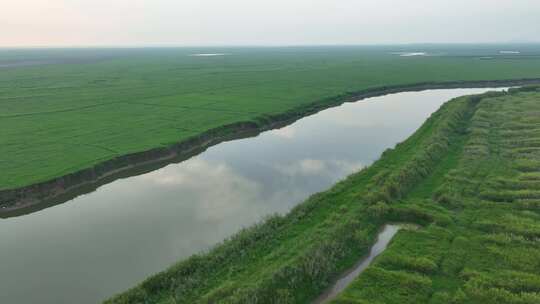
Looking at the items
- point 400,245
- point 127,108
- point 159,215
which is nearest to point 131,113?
Result: point 127,108

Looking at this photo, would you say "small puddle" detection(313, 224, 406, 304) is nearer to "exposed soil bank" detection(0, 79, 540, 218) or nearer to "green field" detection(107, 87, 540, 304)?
"green field" detection(107, 87, 540, 304)

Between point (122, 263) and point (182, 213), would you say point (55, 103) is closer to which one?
point (182, 213)

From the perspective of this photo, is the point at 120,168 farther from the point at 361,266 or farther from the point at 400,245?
the point at 400,245

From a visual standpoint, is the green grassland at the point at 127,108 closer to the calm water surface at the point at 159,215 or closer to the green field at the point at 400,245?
the calm water surface at the point at 159,215

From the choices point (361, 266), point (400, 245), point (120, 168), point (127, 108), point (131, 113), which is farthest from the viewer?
point (127, 108)

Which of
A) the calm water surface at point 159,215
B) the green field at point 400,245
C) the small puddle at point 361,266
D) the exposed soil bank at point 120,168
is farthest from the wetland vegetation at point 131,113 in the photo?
the small puddle at point 361,266

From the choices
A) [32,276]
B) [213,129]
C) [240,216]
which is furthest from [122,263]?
[213,129]
